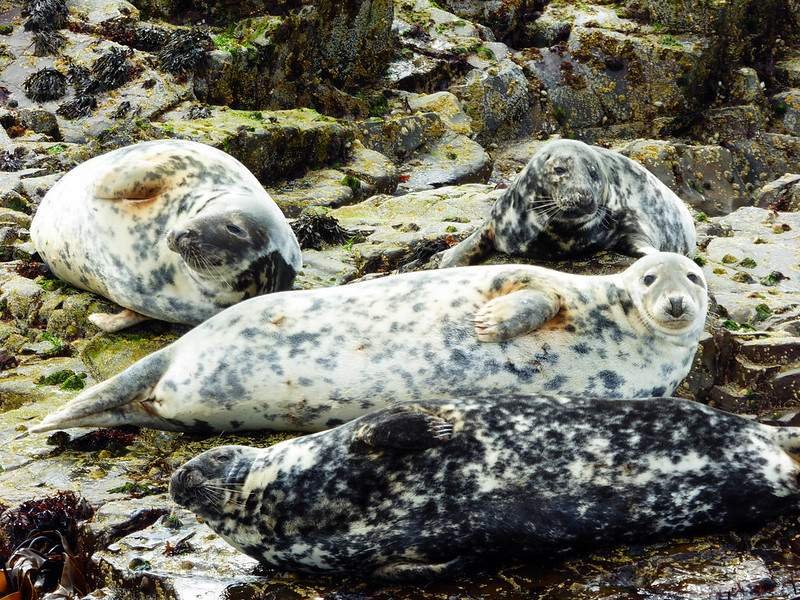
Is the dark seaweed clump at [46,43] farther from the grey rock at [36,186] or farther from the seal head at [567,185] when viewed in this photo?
the seal head at [567,185]

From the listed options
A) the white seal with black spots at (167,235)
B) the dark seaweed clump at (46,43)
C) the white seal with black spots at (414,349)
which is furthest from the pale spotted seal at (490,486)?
the dark seaweed clump at (46,43)

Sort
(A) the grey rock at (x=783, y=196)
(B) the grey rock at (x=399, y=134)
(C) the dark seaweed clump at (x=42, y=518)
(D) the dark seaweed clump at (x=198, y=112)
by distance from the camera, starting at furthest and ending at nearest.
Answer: (B) the grey rock at (x=399, y=134)
(D) the dark seaweed clump at (x=198, y=112)
(A) the grey rock at (x=783, y=196)
(C) the dark seaweed clump at (x=42, y=518)

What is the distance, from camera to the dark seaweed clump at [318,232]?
940 centimetres

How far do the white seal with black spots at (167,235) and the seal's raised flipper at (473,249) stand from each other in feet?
4.29

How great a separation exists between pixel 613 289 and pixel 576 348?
48 centimetres

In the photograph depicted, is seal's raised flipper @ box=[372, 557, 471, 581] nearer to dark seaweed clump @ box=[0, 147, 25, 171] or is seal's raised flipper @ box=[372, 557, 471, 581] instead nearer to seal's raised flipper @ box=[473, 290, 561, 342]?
seal's raised flipper @ box=[473, 290, 561, 342]

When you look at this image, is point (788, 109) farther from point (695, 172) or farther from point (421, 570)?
point (421, 570)

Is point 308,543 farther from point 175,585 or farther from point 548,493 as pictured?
point 548,493

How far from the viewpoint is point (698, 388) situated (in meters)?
6.78

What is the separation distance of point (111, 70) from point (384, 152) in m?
4.20

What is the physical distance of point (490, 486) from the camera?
4.53 meters

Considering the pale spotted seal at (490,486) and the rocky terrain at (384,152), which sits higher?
the pale spotted seal at (490,486)

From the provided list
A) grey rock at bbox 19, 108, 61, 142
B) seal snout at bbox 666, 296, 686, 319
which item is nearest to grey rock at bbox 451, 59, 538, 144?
grey rock at bbox 19, 108, 61, 142

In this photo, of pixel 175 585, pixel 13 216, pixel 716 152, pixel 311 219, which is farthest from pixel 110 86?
pixel 175 585
